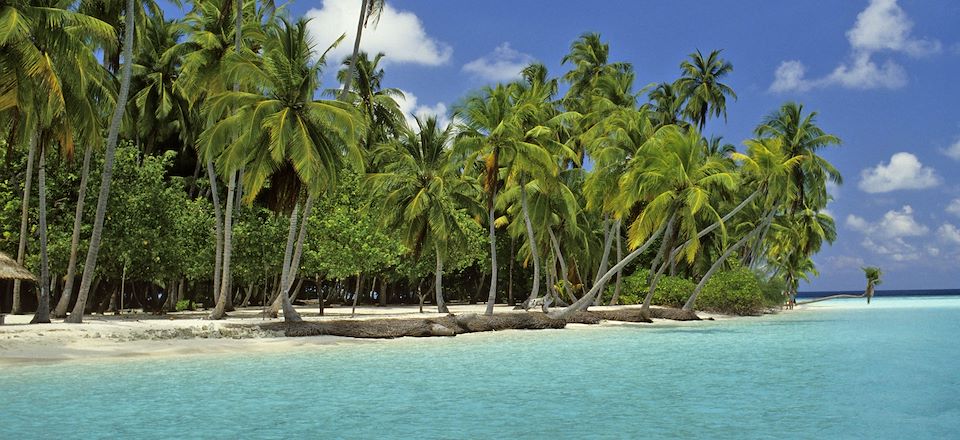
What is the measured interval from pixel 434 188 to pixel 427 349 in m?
12.8

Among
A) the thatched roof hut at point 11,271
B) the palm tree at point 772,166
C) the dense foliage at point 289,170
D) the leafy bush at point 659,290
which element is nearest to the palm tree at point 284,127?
the dense foliage at point 289,170

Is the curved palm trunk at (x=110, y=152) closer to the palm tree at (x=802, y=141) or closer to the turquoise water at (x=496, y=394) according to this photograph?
the turquoise water at (x=496, y=394)

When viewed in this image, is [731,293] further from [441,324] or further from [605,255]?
[441,324]

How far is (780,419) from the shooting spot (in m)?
9.88

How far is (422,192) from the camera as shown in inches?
1231

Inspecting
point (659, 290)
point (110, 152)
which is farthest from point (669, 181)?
point (110, 152)

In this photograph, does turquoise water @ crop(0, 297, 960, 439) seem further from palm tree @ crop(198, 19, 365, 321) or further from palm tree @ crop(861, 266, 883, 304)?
palm tree @ crop(861, 266, 883, 304)

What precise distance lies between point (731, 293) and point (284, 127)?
1108 inches

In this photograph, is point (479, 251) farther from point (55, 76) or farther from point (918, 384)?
point (918, 384)

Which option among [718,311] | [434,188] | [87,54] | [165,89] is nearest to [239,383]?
[87,54]

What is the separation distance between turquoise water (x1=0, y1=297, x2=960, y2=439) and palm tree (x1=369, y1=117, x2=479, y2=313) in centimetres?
1145

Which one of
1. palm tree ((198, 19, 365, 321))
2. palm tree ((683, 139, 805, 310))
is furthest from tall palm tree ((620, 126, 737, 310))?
palm tree ((198, 19, 365, 321))

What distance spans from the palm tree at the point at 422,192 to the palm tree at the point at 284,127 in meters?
8.41

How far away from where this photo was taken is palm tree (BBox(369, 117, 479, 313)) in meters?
31.3
